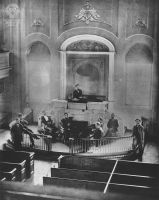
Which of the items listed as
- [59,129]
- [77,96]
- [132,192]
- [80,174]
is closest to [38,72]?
[77,96]

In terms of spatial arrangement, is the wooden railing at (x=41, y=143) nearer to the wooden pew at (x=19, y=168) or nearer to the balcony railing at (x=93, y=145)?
the balcony railing at (x=93, y=145)

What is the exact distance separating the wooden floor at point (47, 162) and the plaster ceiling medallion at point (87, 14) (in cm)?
543

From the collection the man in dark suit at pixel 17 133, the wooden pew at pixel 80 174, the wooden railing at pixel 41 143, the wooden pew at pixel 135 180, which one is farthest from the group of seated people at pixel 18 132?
the wooden pew at pixel 135 180

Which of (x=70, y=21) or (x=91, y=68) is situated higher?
(x=70, y=21)

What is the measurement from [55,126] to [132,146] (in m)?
3.06

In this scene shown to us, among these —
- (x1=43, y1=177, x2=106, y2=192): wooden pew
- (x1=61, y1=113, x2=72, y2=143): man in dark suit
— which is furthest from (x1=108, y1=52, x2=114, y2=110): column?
(x1=43, y1=177, x2=106, y2=192): wooden pew

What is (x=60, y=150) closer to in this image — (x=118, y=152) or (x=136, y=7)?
(x=118, y=152)

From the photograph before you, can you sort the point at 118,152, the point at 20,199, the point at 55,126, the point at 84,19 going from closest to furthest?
1. the point at 20,199
2. the point at 118,152
3. the point at 55,126
4. the point at 84,19

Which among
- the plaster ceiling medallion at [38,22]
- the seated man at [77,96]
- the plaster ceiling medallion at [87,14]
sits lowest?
the seated man at [77,96]

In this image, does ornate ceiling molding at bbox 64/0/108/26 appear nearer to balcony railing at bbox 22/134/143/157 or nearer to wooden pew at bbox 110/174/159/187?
balcony railing at bbox 22/134/143/157

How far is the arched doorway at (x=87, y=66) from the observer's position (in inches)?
607

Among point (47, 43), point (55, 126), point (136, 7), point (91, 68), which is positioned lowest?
point (55, 126)

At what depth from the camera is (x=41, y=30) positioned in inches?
619

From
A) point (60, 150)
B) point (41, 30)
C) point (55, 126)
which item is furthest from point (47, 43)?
point (60, 150)
